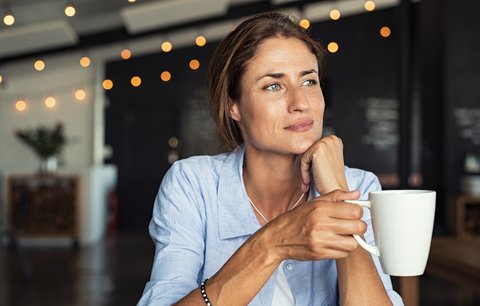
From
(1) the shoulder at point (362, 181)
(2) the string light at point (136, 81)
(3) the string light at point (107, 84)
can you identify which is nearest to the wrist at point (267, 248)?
(1) the shoulder at point (362, 181)

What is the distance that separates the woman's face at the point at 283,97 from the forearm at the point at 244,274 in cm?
38

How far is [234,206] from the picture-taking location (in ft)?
4.76

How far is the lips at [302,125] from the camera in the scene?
1.38 m

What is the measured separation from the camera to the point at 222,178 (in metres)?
1.49

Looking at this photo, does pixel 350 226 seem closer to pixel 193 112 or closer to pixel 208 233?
pixel 208 233

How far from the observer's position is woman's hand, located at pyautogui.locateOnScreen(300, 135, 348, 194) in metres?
1.29

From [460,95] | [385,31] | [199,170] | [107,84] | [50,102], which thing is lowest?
[199,170]

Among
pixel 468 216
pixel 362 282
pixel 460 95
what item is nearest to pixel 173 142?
pixel 460 95

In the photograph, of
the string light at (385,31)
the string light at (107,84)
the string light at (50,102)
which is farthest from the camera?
the string light at (385,31)

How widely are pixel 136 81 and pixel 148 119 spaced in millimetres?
599

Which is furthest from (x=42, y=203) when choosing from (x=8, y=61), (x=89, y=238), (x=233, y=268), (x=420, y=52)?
(x=233, y=268)

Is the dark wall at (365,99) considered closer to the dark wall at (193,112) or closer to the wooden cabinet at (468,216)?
the dark wall at (193,112)

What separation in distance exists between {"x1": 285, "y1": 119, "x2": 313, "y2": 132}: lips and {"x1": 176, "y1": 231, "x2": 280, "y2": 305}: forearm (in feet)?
1.23

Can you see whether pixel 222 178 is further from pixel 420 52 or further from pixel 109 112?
pixel 109 112
